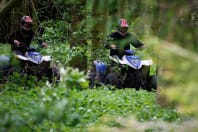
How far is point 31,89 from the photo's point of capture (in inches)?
A: 341

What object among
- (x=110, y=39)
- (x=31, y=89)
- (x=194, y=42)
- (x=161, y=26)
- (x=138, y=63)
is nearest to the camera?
(x=194, y=42)

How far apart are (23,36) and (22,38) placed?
0.39 feet

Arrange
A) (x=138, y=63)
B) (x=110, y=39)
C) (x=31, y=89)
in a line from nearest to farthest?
(x=110, y=39) → (x=31, y=89) → (x=138, y=63)

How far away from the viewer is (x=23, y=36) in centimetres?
988

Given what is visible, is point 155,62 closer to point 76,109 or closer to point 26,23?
point 76,109

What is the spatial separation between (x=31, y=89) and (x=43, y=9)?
1968 millimetres

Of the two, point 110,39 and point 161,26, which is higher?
point 161,26

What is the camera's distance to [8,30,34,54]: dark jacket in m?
9.73

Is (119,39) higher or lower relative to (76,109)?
higher

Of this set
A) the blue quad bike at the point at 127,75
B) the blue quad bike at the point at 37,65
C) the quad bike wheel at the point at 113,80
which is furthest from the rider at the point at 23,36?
the quad bike wheel at the point at 113,80

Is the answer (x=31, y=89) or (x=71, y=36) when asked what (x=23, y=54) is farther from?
(x=71, y=36)

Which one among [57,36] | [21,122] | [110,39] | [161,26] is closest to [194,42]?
[161,26]

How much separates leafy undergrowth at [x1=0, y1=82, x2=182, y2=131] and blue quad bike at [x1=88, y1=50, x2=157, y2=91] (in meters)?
0.81

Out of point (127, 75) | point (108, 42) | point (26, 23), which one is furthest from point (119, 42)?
point (127, 75)
